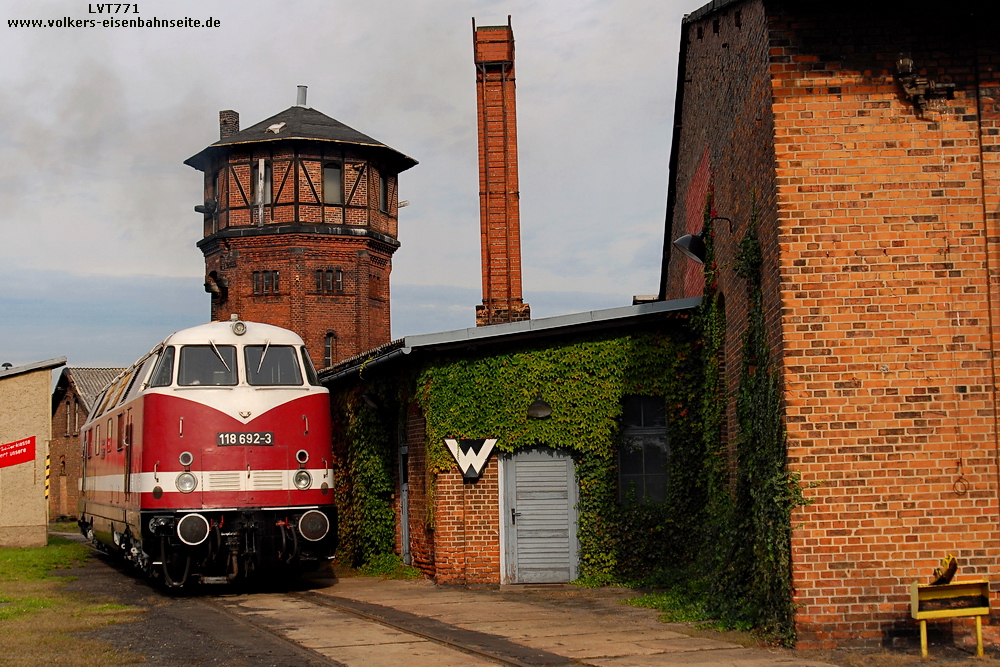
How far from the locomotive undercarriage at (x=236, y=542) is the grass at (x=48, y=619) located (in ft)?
3.11

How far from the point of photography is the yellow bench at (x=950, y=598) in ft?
27.2

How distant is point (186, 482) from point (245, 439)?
2.88ft

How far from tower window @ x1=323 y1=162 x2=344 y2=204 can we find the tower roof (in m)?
0.98

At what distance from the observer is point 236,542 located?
1331 centimetres

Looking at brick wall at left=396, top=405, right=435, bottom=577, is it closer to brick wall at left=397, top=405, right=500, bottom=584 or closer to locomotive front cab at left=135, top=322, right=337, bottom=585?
brick wall at left=397, top=405, right=500, bottom=584

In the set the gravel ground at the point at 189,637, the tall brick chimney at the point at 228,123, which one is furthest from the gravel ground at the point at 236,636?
the tall brick chimney at the point at 228,123

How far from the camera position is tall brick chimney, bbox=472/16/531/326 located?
24.2 metres

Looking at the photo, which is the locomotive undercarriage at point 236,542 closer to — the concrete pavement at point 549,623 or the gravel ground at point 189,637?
the gravel ground at point 189,637

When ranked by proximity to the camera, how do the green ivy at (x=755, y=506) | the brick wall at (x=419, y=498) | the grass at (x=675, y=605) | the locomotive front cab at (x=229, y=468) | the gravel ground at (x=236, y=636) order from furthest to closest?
the brick wall at (x=419, y=498) → the locomotive front cab at (x=229, y=468) → the grass at (x=675, y=605) → the green ivy at (x=755, y=506) → the gravel ground at (x=236, y=636)

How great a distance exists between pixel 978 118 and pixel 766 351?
2694 mm

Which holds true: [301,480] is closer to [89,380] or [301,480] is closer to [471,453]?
[471,453]

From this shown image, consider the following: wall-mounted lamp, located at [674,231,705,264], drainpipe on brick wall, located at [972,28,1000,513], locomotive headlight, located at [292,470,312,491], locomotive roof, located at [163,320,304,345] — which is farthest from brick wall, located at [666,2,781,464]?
locomotive roof, located at [163,320,304,345]

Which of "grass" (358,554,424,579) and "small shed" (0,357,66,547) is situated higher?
"small shed" (0,357,66,547)

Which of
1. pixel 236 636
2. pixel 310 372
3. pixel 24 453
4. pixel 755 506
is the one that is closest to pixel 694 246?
pixel 755 506
